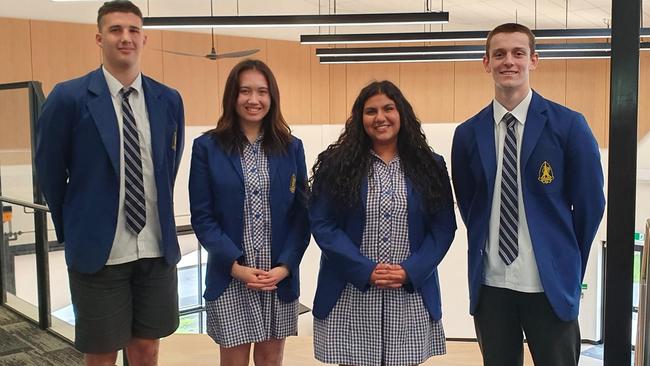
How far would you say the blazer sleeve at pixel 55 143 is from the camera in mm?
1930

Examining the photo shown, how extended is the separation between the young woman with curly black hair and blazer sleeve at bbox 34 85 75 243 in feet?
2.72

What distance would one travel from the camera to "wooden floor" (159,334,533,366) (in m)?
3.44

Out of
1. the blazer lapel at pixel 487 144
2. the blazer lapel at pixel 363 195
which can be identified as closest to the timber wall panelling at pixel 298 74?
the blazer lapel at pixel 363 195

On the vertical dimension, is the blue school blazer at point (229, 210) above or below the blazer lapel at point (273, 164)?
below

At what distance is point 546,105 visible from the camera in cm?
194

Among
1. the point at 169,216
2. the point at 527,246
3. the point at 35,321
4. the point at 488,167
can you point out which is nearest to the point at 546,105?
the point at 488,167

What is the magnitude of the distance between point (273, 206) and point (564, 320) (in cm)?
103

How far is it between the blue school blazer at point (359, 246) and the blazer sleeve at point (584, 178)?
43cm

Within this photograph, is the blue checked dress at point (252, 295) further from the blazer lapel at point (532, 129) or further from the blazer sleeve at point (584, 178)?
the blazer sleeve at point (584, 178)

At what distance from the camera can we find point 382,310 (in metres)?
2.13

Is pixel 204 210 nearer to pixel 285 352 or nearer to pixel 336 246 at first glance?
pixel 336 246

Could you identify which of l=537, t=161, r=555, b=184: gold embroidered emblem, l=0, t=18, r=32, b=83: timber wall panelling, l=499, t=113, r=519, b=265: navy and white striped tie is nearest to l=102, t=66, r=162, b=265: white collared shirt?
l=499, t=113, r=519, b=265: navy and white striped tie

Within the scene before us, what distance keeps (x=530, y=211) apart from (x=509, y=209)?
0.21 ft

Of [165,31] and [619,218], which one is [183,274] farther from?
[619,218]
